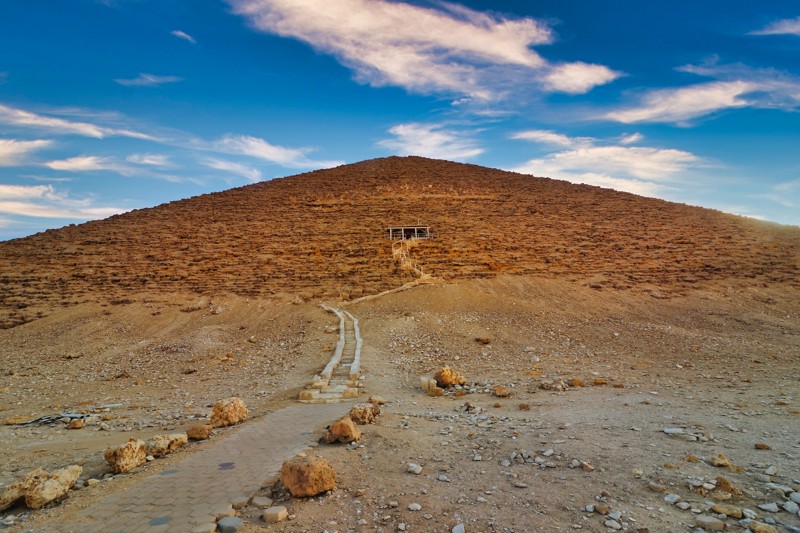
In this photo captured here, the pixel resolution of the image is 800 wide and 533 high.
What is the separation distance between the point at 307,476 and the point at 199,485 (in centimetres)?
153

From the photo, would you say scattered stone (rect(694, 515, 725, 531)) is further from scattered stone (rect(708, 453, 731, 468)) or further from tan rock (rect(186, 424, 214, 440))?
tan rock (rect(186, 424, 214, 440))

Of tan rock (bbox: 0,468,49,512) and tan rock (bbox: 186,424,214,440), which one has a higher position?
tan rock (bbox: 0,468,49,512)

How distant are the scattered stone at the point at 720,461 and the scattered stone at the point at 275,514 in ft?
16.6

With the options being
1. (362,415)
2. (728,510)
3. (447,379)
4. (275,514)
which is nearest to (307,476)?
(275,514)

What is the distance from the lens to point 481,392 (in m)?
10.2

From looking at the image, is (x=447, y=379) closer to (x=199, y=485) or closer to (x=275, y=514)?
(x=199, y=485)

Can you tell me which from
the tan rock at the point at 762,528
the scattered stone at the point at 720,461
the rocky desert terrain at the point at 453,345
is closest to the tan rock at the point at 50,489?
the rocky desert terrain at the point at 453,345

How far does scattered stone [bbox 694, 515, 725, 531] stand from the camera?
384 cm

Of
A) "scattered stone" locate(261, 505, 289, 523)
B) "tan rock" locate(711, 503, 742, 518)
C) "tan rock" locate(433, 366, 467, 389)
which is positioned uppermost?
"tan rock" locate(711, 503, 742, 518)

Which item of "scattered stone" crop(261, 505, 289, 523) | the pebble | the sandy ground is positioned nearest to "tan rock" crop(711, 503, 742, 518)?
the sandy ground

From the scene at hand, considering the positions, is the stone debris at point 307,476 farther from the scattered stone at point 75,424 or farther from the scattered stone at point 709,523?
the scattered stone at point 75,424

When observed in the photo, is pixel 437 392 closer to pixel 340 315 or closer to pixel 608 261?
pixel 340 315

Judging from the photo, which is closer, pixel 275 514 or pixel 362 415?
pixel 275 514

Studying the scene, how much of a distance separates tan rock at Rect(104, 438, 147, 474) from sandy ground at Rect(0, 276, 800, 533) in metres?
0.37
